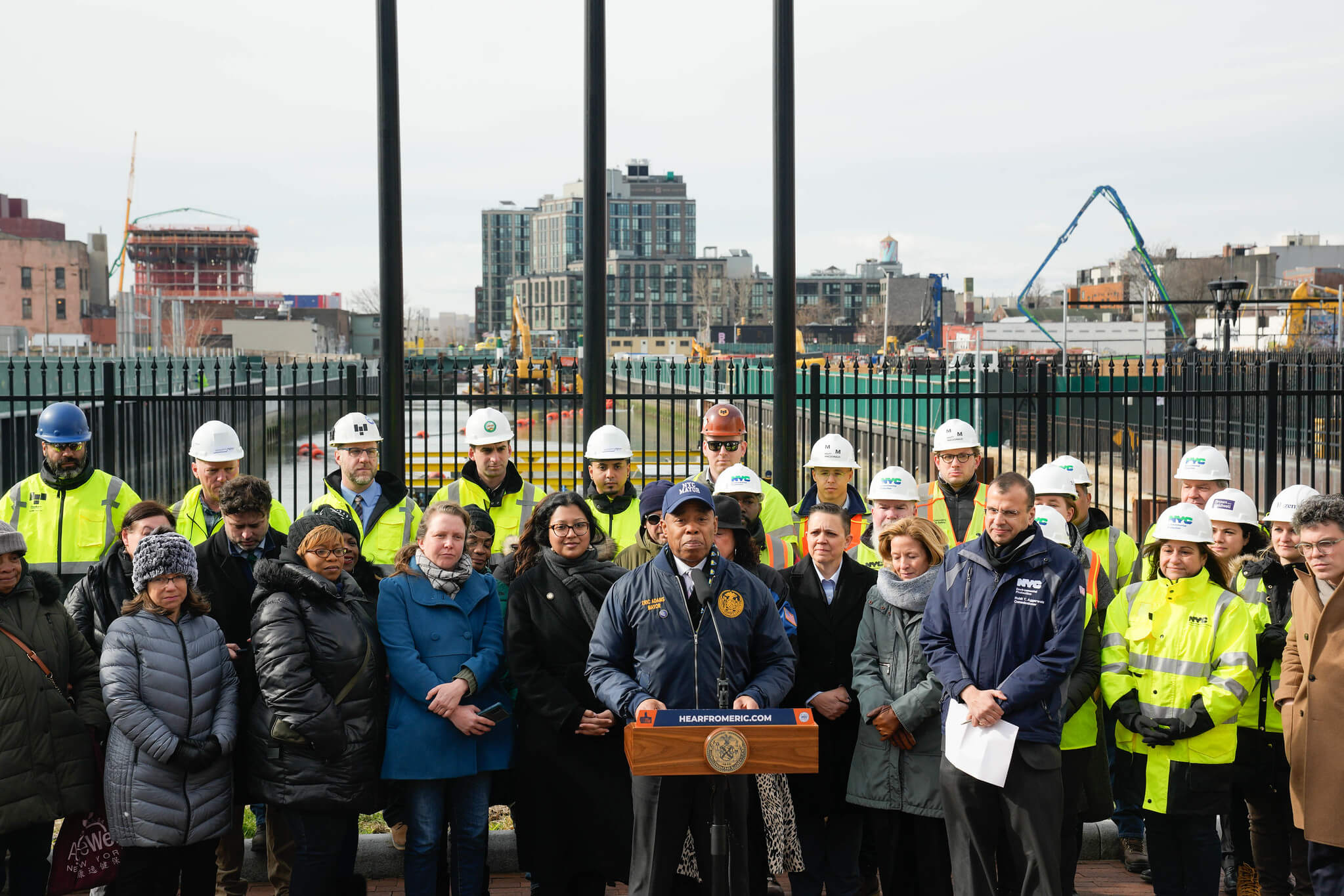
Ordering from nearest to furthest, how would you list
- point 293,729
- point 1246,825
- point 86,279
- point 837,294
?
point 293,729, point 1246,825, point 86,279, point 837,294

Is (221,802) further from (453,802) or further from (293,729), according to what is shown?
(453,802)

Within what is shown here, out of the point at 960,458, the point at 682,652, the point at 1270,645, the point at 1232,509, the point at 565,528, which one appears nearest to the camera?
the point at 682,652

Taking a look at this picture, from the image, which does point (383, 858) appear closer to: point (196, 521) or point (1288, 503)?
point (196, 521)

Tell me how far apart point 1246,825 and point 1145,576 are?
126cm

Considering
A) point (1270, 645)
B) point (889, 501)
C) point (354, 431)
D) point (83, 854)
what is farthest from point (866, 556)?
point (83, 854)

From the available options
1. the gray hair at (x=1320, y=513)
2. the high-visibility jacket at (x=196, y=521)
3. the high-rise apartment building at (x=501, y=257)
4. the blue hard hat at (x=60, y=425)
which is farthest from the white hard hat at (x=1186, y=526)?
the high-rise apartment building at (x=501, y=257)

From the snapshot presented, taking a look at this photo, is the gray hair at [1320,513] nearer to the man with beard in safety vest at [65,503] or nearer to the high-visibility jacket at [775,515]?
the high-visibility jacket at [775,515]

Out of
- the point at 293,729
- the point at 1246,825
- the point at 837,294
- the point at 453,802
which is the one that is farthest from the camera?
the point at 837,294

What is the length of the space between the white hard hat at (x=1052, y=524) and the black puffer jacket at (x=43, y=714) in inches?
169

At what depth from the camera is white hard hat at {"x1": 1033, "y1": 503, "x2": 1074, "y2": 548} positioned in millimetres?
5344

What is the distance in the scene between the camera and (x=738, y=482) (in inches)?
232

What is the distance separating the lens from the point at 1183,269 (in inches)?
3674

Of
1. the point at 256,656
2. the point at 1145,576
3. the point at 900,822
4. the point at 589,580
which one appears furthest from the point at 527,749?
the point at 1145,576

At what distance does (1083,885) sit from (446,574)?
3.52m
